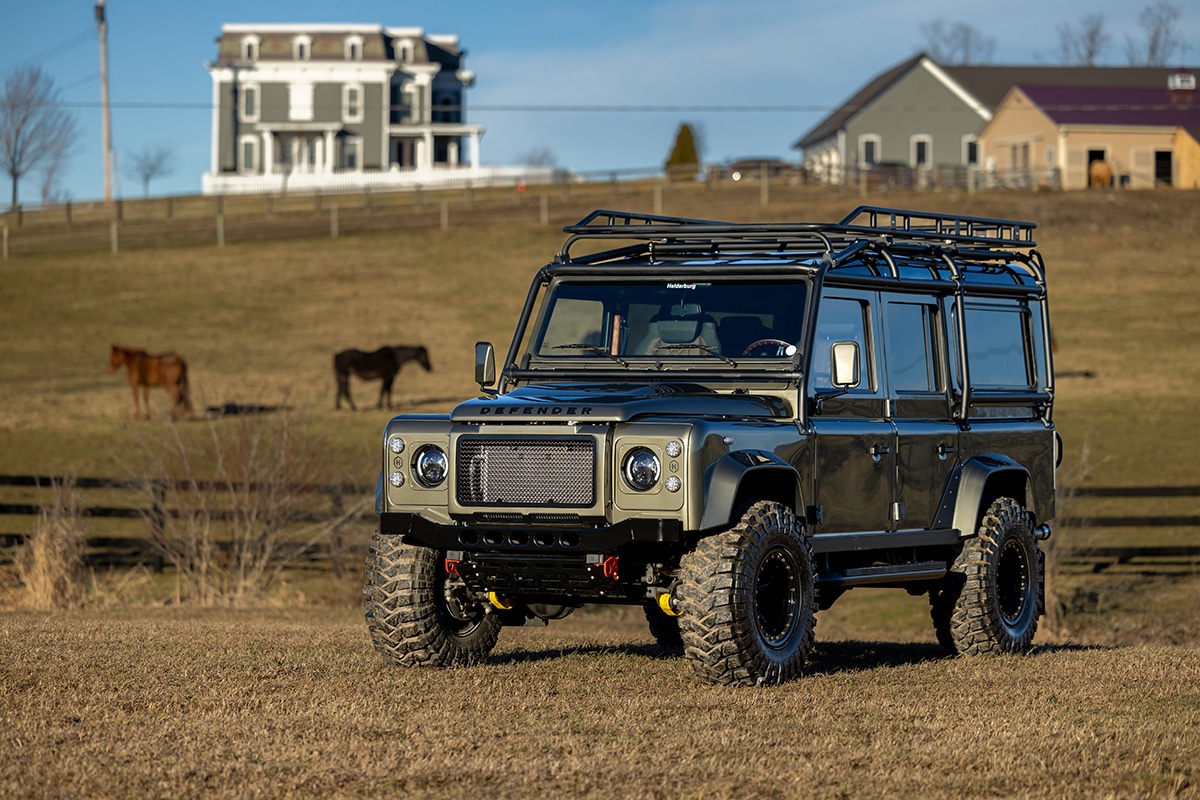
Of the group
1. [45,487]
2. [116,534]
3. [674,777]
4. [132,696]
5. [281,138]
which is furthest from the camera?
[281,138]

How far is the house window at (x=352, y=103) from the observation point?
3509 inches

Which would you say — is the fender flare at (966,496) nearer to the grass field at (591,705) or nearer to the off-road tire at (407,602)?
the grass field at (591,705)

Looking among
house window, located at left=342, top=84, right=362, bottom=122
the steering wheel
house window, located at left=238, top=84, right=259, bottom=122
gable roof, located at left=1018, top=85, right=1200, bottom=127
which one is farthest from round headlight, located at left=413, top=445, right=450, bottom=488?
house window, located at left=238, top=84, right=259, bottom=122

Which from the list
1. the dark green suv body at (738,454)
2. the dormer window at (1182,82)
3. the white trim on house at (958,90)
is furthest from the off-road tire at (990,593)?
the white trim on house at (958,90)

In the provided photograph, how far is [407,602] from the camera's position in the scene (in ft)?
29.9

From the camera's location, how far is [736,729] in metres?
7.18

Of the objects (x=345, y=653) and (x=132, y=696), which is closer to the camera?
(x=132, y=696)

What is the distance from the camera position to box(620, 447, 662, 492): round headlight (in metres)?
8.19

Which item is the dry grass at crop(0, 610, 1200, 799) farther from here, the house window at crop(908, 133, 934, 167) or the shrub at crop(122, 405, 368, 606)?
the house window at crop(908, 133, 934, 167)

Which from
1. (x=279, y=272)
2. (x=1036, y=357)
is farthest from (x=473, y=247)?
(x=1036, y=357)

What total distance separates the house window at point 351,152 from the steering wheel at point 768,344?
269ft

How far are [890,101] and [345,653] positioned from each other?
225 feet

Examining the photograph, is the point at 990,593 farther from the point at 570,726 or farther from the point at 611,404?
the point at 570,726

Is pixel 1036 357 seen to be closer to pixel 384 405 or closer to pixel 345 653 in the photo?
pixel 345 653
